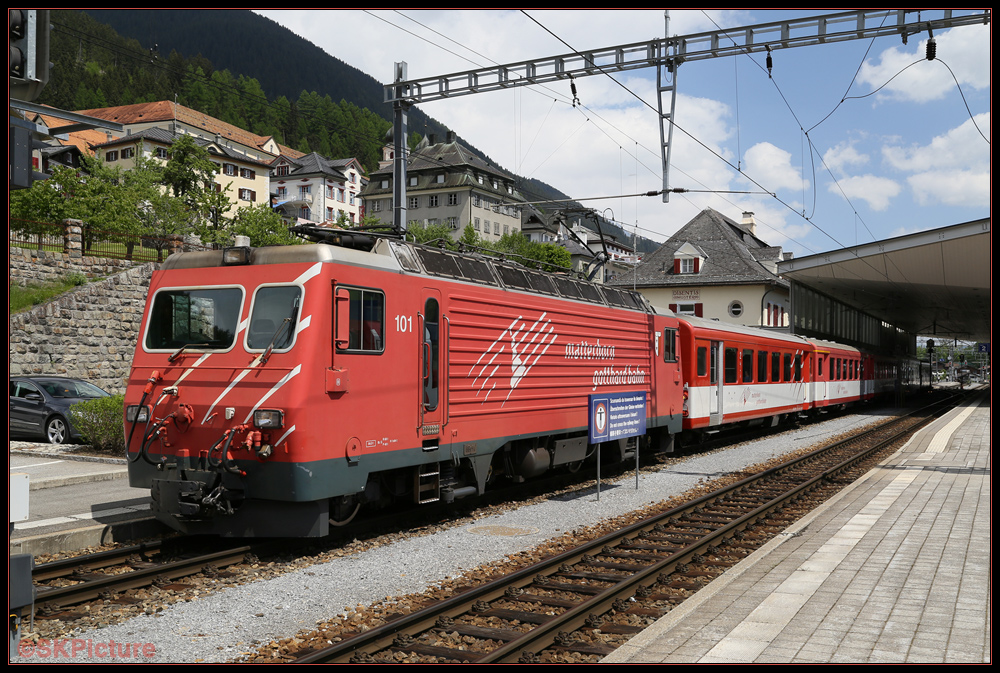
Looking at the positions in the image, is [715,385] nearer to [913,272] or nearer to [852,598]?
[852,598]

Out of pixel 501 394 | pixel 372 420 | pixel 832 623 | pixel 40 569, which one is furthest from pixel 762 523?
pixel 40 569

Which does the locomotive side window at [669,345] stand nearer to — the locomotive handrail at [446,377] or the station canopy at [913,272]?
the locomotive handrail at [446,377]

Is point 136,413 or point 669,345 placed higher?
point 669,345

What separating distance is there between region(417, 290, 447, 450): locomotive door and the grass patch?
51.1ft

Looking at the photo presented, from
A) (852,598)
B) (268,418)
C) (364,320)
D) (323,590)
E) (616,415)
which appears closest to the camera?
(852,598)

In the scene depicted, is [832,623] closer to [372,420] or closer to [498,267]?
[372,420]

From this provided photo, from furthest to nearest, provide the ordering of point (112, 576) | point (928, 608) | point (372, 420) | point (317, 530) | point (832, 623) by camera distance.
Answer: point (372, 420) → point (317, 530) → point (112, 576) → point (928, 608) → point (832, 623)

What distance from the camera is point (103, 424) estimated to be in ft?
46.8

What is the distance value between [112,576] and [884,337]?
76531 mm

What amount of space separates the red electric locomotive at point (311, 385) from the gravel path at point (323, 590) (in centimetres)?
63

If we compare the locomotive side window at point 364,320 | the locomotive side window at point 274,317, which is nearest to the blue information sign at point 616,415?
the locomotive side window at point 364,320

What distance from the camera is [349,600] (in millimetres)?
6711

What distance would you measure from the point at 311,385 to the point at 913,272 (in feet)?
118
